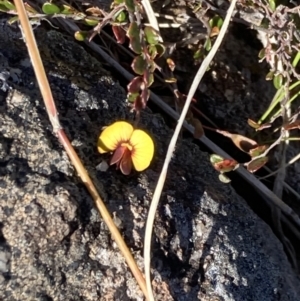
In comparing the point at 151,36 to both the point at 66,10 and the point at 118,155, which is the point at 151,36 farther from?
the point at 118,155

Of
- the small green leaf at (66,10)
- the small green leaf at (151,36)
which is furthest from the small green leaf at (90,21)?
the small green leaf at (151,36)

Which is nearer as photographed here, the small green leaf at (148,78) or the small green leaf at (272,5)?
the small green leaf at (148,78)

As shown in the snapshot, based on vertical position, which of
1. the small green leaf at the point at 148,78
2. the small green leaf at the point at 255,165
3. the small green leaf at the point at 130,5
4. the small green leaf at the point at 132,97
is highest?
the small green leaf at the point at 130,5

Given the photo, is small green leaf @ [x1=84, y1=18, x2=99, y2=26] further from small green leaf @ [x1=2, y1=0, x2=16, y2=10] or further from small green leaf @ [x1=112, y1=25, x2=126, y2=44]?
small green leaf @ [x1=2, y1=0, x2=16, y2=10]

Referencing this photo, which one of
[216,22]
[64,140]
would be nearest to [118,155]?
[64,140]

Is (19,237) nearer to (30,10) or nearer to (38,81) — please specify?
(38,81)

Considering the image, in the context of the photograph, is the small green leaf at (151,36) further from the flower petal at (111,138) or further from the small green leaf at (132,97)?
the flower petal at (111,138)
